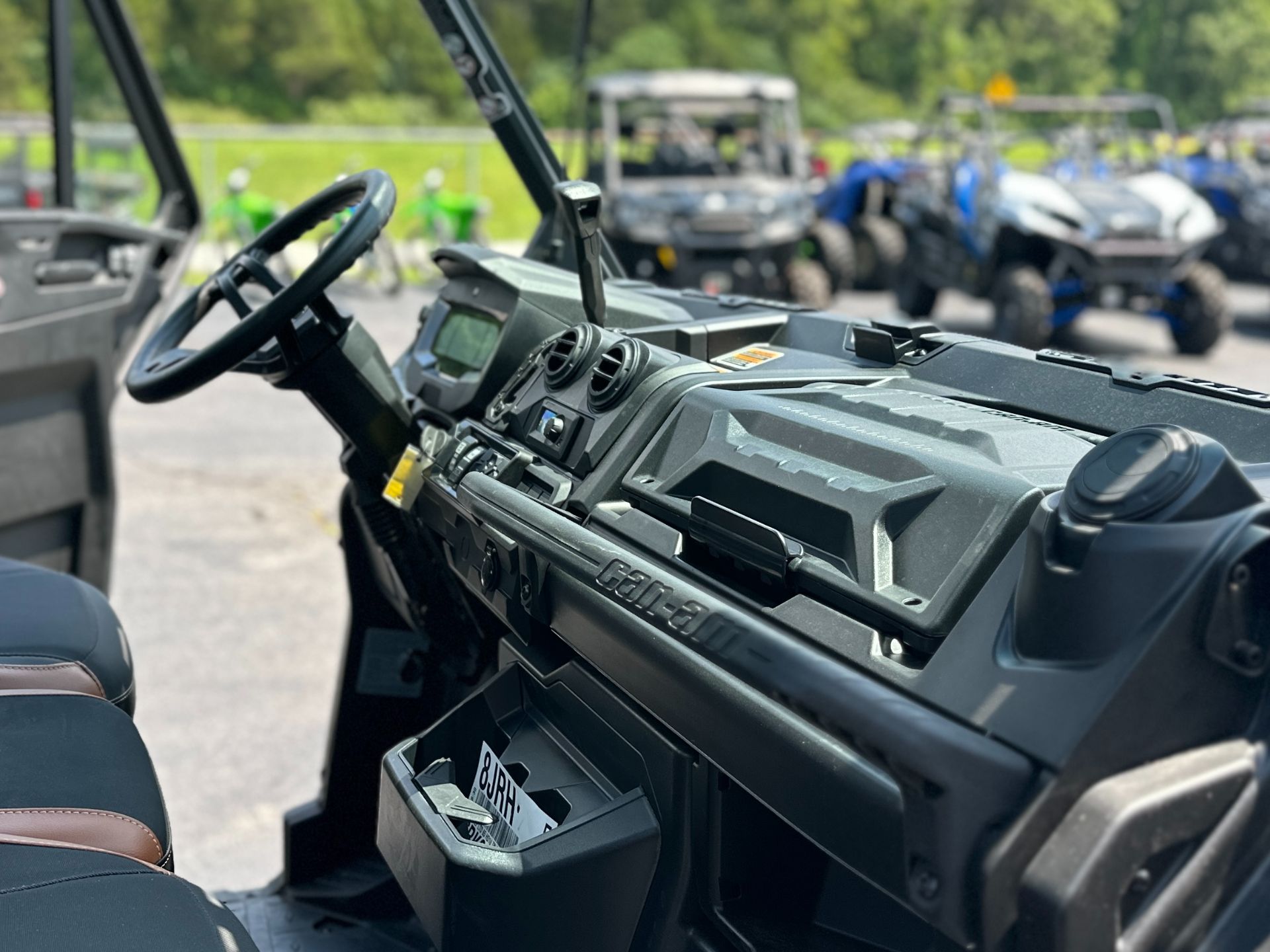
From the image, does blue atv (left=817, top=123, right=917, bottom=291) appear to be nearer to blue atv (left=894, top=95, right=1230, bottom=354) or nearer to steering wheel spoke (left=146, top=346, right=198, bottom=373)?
blue atv (left=894, top=95, right=1230, bottom=354)

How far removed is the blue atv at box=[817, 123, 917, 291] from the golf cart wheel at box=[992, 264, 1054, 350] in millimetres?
3480

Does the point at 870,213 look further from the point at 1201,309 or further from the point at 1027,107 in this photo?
the point at 1201,309

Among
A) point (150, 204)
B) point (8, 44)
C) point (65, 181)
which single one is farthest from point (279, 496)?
point (8, 44)

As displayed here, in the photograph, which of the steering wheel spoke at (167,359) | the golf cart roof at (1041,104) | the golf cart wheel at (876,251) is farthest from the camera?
the golf cart wheel at (876,251)

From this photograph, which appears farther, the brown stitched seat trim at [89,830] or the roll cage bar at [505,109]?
the roll cage bar at [505,109]

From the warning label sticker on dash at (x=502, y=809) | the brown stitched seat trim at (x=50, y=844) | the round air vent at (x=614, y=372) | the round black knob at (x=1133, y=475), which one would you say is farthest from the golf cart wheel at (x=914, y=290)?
the round black knob at (x=1133, y=475)

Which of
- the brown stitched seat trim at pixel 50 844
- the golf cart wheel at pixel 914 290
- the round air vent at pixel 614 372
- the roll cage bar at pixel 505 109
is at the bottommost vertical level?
the golf cart wheel at pixel 914 290

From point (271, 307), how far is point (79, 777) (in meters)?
0.67

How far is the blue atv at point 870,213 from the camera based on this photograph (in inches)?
508

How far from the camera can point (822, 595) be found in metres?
1.33

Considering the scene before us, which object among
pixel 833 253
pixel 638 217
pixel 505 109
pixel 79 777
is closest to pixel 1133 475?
pixel 79 777

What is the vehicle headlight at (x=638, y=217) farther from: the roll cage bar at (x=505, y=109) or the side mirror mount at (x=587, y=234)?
the side mirror mount at (x=587, y=234)

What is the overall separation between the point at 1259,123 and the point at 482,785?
53.4 ft

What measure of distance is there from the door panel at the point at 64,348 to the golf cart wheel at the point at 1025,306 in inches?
262
